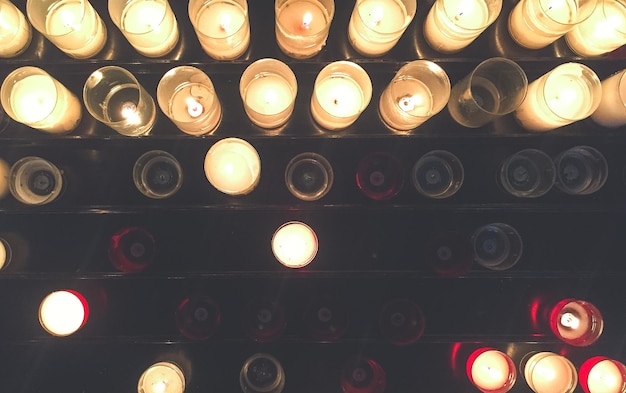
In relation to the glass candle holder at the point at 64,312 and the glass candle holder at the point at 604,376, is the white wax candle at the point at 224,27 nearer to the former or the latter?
Answer: the glass candle holder at the point at 64,312

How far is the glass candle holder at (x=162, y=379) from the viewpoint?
2.75ft

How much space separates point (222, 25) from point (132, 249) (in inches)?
17.5

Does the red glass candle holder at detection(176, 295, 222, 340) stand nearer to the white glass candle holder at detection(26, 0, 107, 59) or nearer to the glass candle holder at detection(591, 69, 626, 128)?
the white glass candle holder at detection(26, 0, 107, 59)

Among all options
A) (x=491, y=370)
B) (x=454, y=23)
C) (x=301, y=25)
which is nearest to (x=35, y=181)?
(x=301, y=25)

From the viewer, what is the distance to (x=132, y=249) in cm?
86

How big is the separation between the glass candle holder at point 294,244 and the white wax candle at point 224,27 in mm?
328

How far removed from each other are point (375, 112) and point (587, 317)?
530 millimetres

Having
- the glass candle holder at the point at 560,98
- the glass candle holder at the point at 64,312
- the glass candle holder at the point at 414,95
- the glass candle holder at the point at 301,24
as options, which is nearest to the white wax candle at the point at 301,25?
the glass candle holder at the point at 301,24

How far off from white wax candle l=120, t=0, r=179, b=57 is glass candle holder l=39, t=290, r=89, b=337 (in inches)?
18.1

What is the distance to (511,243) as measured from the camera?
0.89 meters

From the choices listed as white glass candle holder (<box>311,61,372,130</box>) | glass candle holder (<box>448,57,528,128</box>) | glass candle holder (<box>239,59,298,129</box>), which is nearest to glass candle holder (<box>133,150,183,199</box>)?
glass candle holder (<box>239,59,298,129</box>)

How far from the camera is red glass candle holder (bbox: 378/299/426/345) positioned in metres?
0.84

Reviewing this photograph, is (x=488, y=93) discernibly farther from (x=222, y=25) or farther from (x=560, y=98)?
(x=222, y=25)

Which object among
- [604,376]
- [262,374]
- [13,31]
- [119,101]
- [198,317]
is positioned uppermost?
[13,31]
